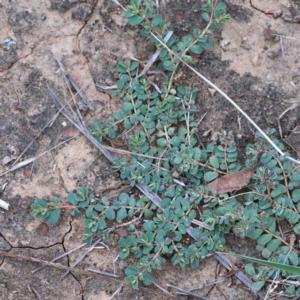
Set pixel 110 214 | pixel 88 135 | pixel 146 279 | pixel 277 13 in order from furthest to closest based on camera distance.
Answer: pixel 277 13
pixel 88 135
pixel 110 214
pixel 146 279

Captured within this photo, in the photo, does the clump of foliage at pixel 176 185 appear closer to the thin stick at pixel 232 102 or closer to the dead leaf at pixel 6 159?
the thin stick at pixel 232 102

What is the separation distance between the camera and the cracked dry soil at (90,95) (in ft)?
9.96

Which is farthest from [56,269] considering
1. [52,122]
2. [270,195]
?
[270,195]

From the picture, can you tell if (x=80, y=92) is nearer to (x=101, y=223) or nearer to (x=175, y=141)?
(x=175, y=141)

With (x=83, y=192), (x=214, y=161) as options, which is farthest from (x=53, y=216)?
(x=214, y=161)

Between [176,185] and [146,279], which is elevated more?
[176,185]

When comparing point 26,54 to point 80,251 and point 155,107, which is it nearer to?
point 155,107

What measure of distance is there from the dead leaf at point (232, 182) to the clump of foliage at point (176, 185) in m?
0.04

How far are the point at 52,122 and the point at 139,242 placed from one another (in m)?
0.97

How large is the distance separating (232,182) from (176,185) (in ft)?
1.17

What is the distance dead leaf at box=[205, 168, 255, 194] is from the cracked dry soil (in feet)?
0.59

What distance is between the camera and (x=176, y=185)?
304 cm

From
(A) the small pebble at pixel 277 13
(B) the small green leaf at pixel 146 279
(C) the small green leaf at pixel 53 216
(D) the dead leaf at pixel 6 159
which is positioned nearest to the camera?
(B) the small green leaf at pixel 146 279

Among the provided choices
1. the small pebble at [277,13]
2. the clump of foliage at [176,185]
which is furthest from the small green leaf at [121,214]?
the small pebble at [277,13]
